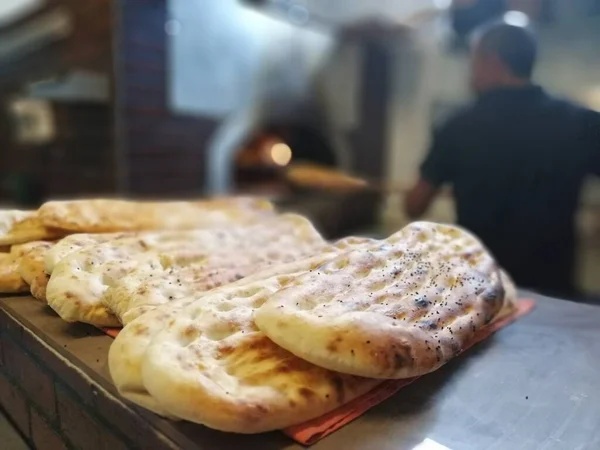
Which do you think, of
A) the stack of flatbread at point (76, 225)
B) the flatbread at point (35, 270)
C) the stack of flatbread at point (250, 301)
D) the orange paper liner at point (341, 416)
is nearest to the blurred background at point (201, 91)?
the stack of flatbread at point (76, 225)

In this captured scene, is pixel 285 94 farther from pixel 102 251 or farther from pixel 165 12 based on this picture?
pixel 102 251

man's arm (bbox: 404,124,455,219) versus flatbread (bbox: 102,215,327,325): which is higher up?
man's arm (bbox: 404,124,455,219)

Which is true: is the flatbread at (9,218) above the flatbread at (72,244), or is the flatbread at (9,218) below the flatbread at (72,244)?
above

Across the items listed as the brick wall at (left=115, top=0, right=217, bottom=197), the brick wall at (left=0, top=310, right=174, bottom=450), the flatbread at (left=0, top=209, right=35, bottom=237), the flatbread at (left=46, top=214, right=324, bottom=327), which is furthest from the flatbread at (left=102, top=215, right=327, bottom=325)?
the brick wall at (left=115, top=0, right=217, bottom=197)

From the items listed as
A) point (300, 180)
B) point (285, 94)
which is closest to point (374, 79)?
point (285, 94)

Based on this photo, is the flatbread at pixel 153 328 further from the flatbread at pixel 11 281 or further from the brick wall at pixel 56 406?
the flatbread at pixel 11 281

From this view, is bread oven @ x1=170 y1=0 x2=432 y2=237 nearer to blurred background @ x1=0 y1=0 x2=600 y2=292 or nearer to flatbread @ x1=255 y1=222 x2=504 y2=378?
blurred background @ x1=0 y1=0 x2=600 y2=292

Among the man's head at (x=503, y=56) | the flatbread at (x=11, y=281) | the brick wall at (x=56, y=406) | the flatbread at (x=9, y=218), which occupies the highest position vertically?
the man's head at (x=503, y=56)
